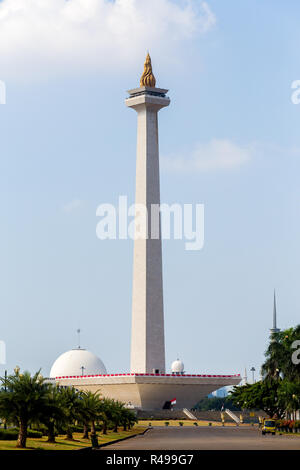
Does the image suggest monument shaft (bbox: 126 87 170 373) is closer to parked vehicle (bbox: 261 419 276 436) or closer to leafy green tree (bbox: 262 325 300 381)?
leafy green tree (bbox: 262 325 300 381)

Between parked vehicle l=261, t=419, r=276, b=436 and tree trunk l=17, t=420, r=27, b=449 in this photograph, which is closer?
tree trunk l=17, t=420, r=27, b=449

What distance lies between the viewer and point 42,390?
45.4m

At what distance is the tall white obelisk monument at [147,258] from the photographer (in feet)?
359

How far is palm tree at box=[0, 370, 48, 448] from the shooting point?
4400cm

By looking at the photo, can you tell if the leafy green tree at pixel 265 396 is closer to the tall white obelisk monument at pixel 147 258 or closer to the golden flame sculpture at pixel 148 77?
the tall white obelisk monument at pixel 147 258

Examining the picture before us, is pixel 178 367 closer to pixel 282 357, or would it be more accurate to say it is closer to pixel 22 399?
pixel 282 357

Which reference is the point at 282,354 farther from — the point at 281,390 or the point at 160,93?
the point at 160,93

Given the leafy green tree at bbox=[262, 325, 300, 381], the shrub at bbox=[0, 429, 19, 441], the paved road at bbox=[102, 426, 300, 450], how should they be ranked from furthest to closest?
the leafy green tree at bbox=[262, 325, 300, 381] < the shrub at bbox=[0, 429, 19, 441] < the paved road at bbox=[102, 426, 300, 450]

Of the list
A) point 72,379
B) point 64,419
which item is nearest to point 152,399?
point 72,379

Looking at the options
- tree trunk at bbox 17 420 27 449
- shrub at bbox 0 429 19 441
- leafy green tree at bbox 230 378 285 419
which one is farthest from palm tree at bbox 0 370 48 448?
leafy green tree at bbox 230 378 285 419

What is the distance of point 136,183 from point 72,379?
90.8ft

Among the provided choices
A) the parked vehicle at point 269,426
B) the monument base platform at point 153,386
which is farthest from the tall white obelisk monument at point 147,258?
the parked vehicle at point 269,426

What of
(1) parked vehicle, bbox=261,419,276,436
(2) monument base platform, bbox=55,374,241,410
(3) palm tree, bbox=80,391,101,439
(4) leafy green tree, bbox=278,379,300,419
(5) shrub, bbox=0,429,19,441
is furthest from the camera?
(2) monument base platform, bbox=55,374,241,410

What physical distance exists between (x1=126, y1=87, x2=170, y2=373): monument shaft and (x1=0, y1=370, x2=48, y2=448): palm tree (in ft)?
210
